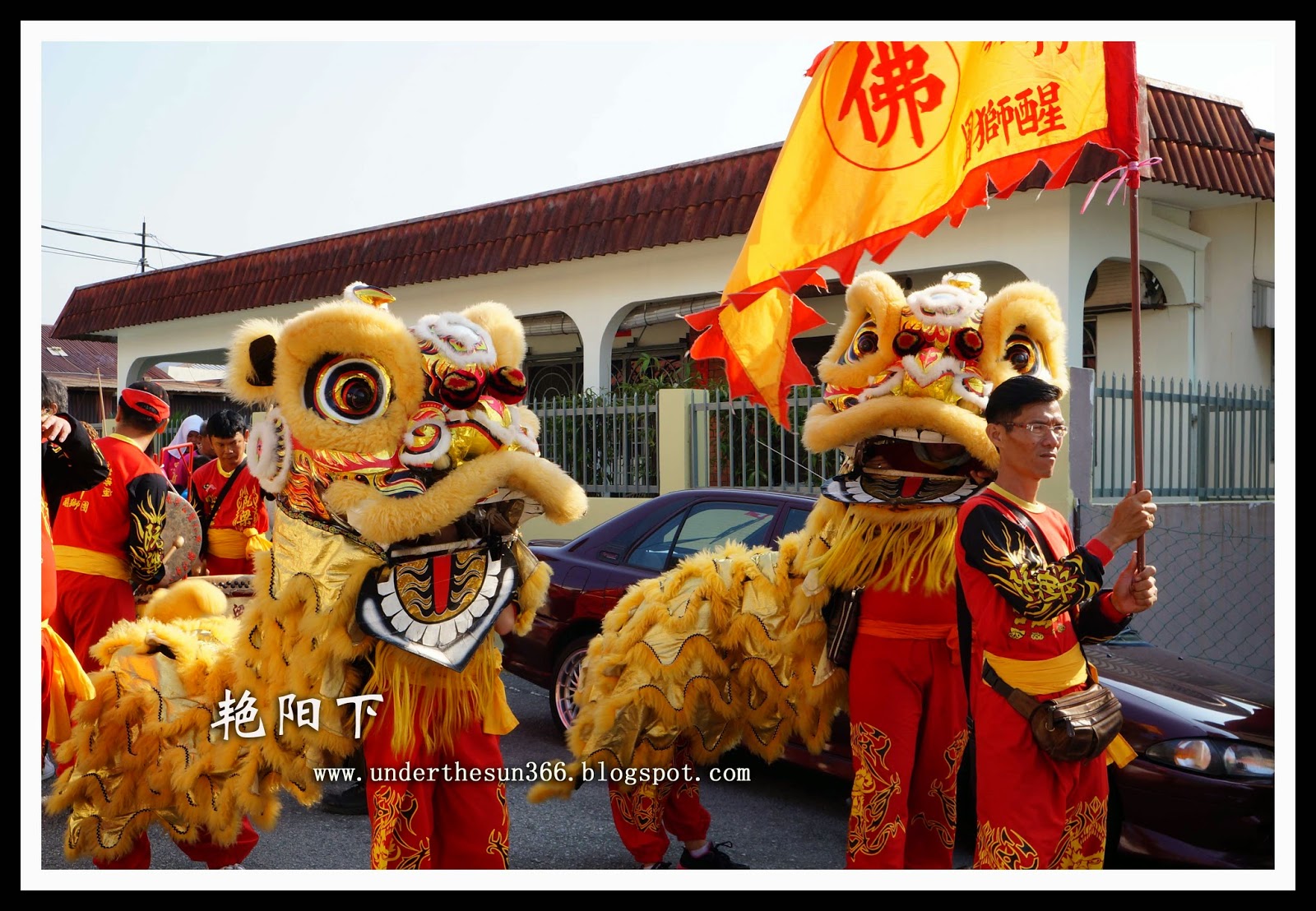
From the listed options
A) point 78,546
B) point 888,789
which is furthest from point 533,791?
point 78,546

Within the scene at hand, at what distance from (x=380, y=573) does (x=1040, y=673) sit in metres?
1.69

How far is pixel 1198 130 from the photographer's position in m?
8.02

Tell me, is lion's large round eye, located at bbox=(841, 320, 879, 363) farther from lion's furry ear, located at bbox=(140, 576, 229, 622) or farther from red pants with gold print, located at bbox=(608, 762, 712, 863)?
lion's furry ear, located at bbox=(140, 576, 229, 622)

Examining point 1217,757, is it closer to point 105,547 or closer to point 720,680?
point 720,680

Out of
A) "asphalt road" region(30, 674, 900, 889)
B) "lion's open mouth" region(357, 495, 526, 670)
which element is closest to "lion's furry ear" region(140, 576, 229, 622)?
"asphalt road" region(30, 674, 900, 889)

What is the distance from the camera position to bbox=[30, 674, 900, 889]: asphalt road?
418 centimetres

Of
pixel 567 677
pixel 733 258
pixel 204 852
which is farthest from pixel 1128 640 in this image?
pixel 733 258

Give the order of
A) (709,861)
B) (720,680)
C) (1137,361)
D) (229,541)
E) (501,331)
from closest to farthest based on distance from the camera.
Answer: (1137,361) < (501,331) < (720,680) < (709,861) < (229,541)

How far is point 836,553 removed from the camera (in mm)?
3598

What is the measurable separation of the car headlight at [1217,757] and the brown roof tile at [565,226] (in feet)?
13.3

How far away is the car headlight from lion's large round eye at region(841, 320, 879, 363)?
5.27 feet

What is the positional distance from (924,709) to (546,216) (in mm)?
8385

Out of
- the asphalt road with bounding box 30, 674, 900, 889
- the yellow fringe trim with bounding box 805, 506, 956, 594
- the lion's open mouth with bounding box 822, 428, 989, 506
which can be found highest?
the lion's open mouth with bounding box 822, 428, 989, 506

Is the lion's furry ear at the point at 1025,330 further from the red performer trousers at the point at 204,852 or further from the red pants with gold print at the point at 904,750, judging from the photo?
the red performer trousers at the point at 204,852
